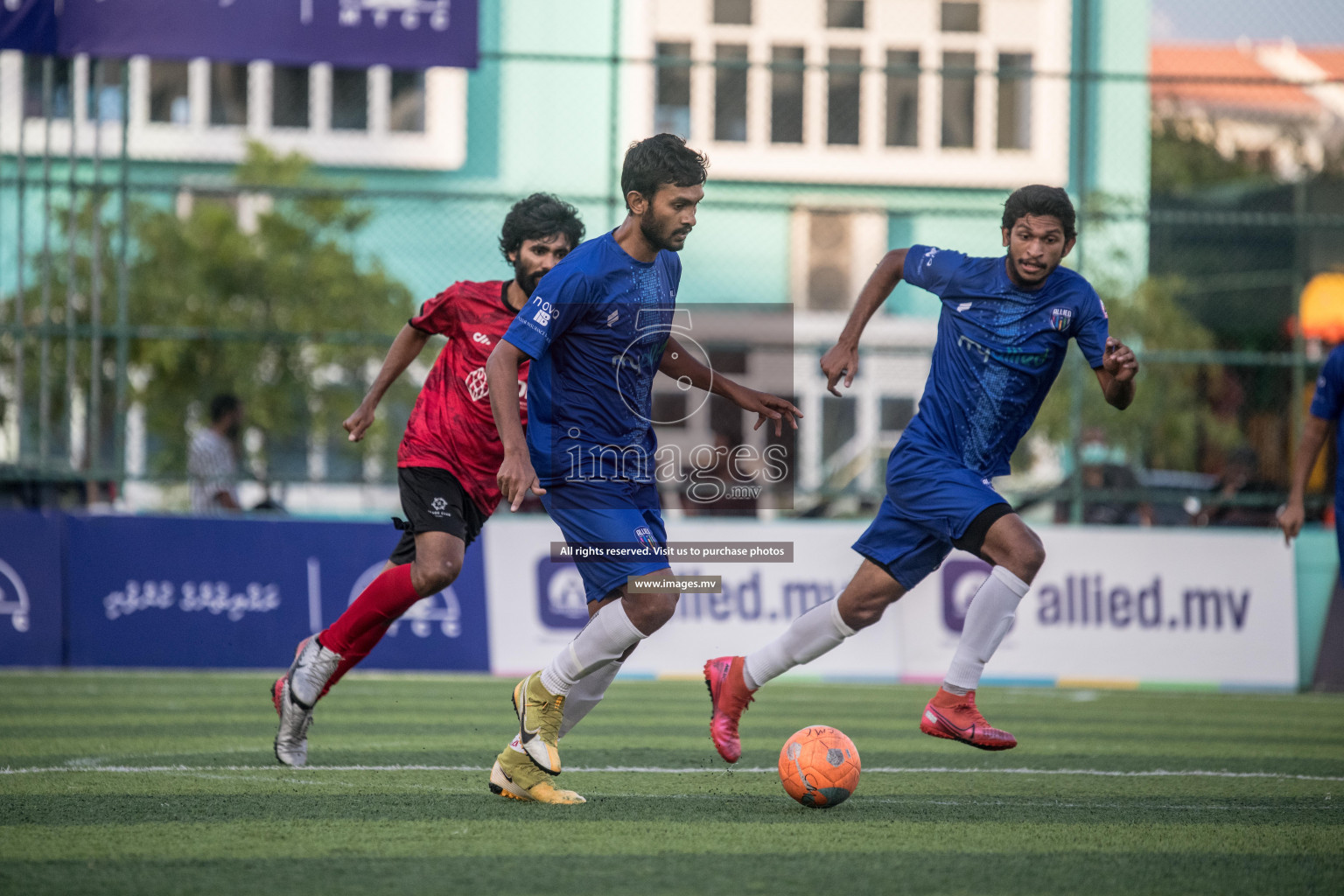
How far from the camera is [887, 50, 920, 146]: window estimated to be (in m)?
23.5

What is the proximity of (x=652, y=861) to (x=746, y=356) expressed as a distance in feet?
31.4

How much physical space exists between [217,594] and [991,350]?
6916 millimetres

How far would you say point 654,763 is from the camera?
626cm

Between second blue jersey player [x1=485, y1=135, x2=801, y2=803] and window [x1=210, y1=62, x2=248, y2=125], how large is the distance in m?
21.6

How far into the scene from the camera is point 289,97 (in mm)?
24938

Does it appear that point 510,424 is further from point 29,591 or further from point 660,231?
point 29,591

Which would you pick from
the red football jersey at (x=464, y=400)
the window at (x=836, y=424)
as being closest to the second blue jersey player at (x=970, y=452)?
the red football jersey at (x=464, y=400)

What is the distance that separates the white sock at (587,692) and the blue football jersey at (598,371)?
2.16 feet

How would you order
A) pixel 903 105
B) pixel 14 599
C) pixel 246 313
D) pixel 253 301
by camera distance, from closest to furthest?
pixel 14 599, pixel 246 313, pixel 253 301, pixel 903 105

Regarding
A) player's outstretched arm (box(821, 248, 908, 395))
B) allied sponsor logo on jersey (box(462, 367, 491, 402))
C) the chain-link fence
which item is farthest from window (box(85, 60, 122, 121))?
player's outstretched arm (box(821, 248, 908, 395))

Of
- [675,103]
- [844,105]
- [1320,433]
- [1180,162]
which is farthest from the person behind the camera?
[1180,162]

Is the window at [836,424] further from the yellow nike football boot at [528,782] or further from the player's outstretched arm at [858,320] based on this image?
the yellow nike football boot at [528,782]

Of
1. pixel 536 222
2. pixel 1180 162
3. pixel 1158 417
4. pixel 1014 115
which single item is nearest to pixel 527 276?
pixel 536 222

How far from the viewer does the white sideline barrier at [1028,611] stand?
11.1 metres
